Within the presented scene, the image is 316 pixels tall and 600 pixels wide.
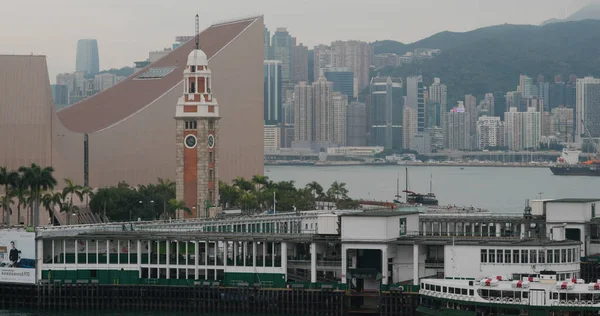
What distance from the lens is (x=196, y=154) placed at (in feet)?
303

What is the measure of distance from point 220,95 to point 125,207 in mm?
31722

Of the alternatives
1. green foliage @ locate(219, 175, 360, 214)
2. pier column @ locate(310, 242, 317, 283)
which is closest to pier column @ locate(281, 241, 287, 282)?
pier column @ locate(310, 242, 317, 283)

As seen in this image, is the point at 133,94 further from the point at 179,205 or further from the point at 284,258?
the point at 284,258

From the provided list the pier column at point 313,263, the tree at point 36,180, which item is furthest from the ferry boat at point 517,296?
the tree at point 36,180

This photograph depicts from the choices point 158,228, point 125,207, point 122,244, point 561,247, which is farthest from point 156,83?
point 561,247

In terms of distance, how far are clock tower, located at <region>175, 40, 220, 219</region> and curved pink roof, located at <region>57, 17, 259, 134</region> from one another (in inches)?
1207

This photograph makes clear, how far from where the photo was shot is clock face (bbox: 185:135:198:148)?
304 feet

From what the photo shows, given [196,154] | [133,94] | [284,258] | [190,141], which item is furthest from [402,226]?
[133,94]

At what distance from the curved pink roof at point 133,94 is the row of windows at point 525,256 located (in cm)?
6646

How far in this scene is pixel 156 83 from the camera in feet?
437

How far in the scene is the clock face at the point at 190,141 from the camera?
9262cm

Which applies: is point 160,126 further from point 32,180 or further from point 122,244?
point 122,244

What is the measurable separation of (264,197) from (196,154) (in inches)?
730

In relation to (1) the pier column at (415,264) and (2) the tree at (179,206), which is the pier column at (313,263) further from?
(2) the tree at (179,206)
